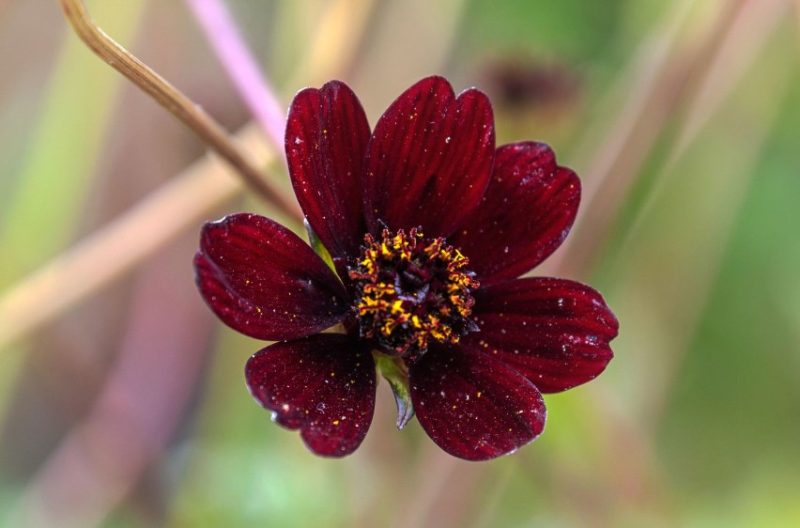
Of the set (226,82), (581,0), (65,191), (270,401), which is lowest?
(65,191)

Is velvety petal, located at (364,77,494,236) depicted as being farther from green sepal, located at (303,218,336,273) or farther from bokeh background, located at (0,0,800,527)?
bokeh background, located at (0,0,800,527)

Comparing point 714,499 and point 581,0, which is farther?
Result: point 581,0

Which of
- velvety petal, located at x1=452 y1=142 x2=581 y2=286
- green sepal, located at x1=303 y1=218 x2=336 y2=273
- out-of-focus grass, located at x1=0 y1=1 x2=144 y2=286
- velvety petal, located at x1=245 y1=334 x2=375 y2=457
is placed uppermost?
velvety petal, located at x1=452 y1=142 x2=581 y2=286

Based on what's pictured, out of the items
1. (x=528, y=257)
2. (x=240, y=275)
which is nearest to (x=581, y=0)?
(x=528, y=257)

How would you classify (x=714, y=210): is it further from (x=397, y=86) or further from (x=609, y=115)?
(x=397, y=86)

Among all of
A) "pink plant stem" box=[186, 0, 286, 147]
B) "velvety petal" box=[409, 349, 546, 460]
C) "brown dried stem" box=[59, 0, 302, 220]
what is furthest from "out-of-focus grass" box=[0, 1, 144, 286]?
"velvety petal" box=[409, 349, 546, 460]

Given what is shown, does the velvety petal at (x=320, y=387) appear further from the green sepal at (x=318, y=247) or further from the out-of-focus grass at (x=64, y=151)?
the out-of-focus grass at (x=64, y=151)

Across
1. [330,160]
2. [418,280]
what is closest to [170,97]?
Answer: [330,160]

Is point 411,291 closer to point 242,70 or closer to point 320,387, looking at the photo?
point 320,387

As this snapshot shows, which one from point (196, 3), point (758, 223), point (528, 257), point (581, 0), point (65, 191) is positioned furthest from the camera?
point (581, 0)
